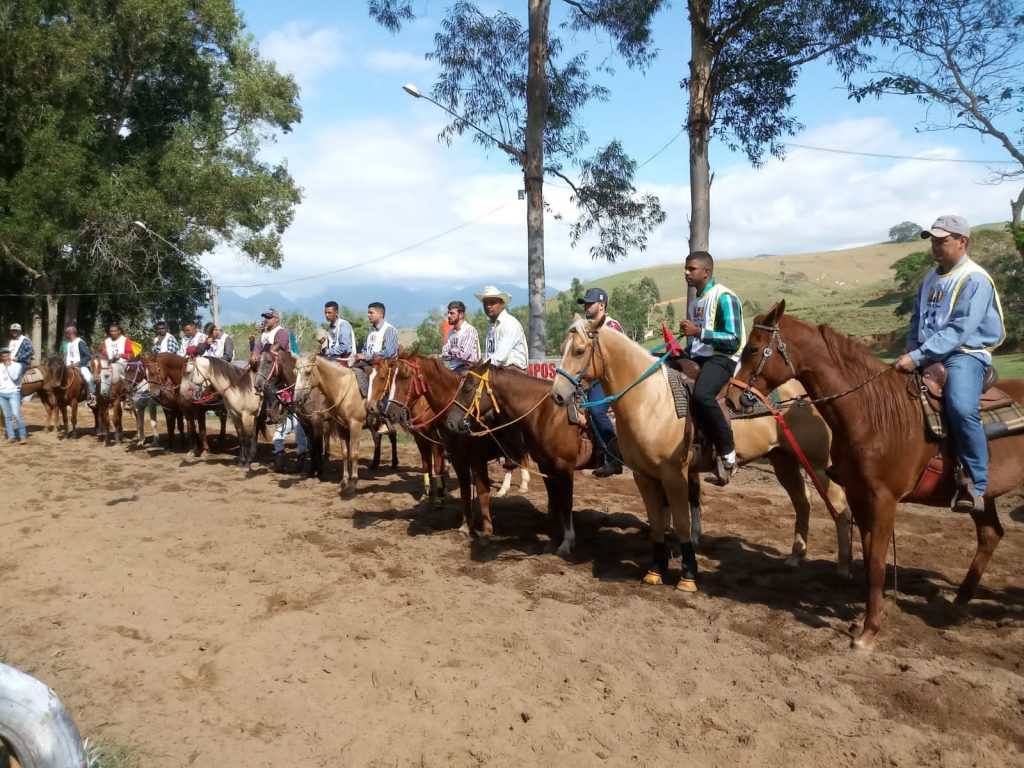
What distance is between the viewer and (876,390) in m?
5.14

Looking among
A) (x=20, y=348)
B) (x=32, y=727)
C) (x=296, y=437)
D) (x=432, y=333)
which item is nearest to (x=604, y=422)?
(x=32, y=727)

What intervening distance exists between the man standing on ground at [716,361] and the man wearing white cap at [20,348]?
1703cm

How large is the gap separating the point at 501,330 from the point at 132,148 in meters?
26.3

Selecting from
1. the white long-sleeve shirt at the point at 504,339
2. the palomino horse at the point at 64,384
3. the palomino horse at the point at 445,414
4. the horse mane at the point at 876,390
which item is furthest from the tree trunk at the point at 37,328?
the horse mane at the point at 876,390

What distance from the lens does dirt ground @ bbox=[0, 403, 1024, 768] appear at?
3.96 meters

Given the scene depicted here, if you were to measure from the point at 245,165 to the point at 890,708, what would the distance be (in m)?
30.1

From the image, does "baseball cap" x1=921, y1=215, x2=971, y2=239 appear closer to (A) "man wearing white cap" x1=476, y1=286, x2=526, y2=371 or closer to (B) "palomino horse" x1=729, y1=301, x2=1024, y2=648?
(B) "palomino horse" x1=729, y1=301, x2=1024, y2=648

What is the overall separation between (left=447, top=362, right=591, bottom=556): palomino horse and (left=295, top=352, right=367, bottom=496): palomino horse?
3.63 meters

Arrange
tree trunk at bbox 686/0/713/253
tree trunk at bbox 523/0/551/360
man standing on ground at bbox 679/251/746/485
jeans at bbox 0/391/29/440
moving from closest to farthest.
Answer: man standing on ground at bbox 679/251/746/485 < tree trunk at bbox 686/0/713/253 < tree trunk at bbox 523/0/551/360 < jeans at bbox 0/391/29/440

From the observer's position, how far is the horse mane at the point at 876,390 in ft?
16.7

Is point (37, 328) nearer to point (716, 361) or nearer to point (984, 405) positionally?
point (716, 361)

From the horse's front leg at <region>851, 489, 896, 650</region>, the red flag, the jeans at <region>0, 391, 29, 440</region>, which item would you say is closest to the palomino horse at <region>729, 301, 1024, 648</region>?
the horse's front leg at <region>851, 489, 896, 650</region>

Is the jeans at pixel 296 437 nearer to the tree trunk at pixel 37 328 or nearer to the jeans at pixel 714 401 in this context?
the jeans at pixel 714 401

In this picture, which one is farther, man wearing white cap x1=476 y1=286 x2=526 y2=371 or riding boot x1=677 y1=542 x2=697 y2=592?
man wearing white cap x1=476 y1=286 x2=526 y2=371
